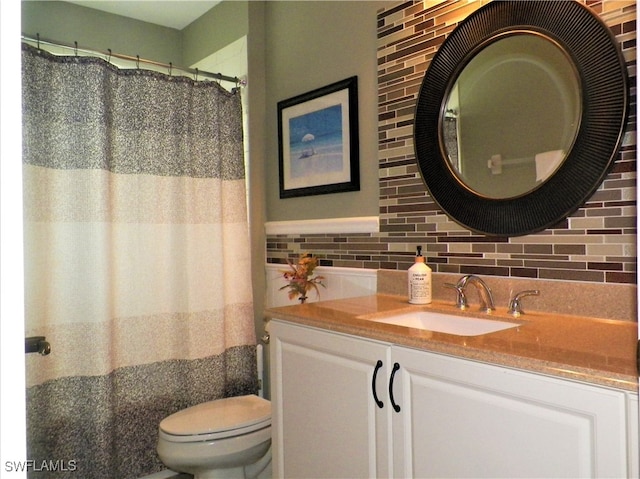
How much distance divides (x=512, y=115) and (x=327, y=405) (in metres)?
1.05

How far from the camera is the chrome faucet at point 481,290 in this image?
154 cm

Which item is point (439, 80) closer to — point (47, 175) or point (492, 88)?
point (492, 88)

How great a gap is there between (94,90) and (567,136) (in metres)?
1.77

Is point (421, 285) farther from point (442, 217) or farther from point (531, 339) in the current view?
point (531, 339)

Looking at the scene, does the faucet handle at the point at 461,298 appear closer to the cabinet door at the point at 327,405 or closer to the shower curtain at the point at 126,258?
the cabinet door at the point at 327,405

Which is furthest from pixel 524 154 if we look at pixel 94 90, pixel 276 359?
pixel 94 90

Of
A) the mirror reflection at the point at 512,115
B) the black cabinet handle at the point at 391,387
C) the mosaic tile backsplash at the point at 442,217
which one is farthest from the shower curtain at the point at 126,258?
the black cabinet handle at the point at 391,387

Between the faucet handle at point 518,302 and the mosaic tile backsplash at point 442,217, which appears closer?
the mosaic tile backsplash at point 442,217

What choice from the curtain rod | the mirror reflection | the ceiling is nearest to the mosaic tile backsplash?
the mirror reflection

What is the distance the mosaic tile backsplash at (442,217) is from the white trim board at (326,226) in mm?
29

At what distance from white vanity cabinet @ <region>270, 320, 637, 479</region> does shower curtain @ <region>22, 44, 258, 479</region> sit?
764 millimetres

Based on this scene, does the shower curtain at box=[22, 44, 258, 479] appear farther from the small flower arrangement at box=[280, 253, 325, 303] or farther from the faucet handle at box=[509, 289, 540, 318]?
the faucet handle at box=[509, 289, 540, 318]

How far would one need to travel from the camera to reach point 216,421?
6.38 ft

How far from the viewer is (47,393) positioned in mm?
1957
